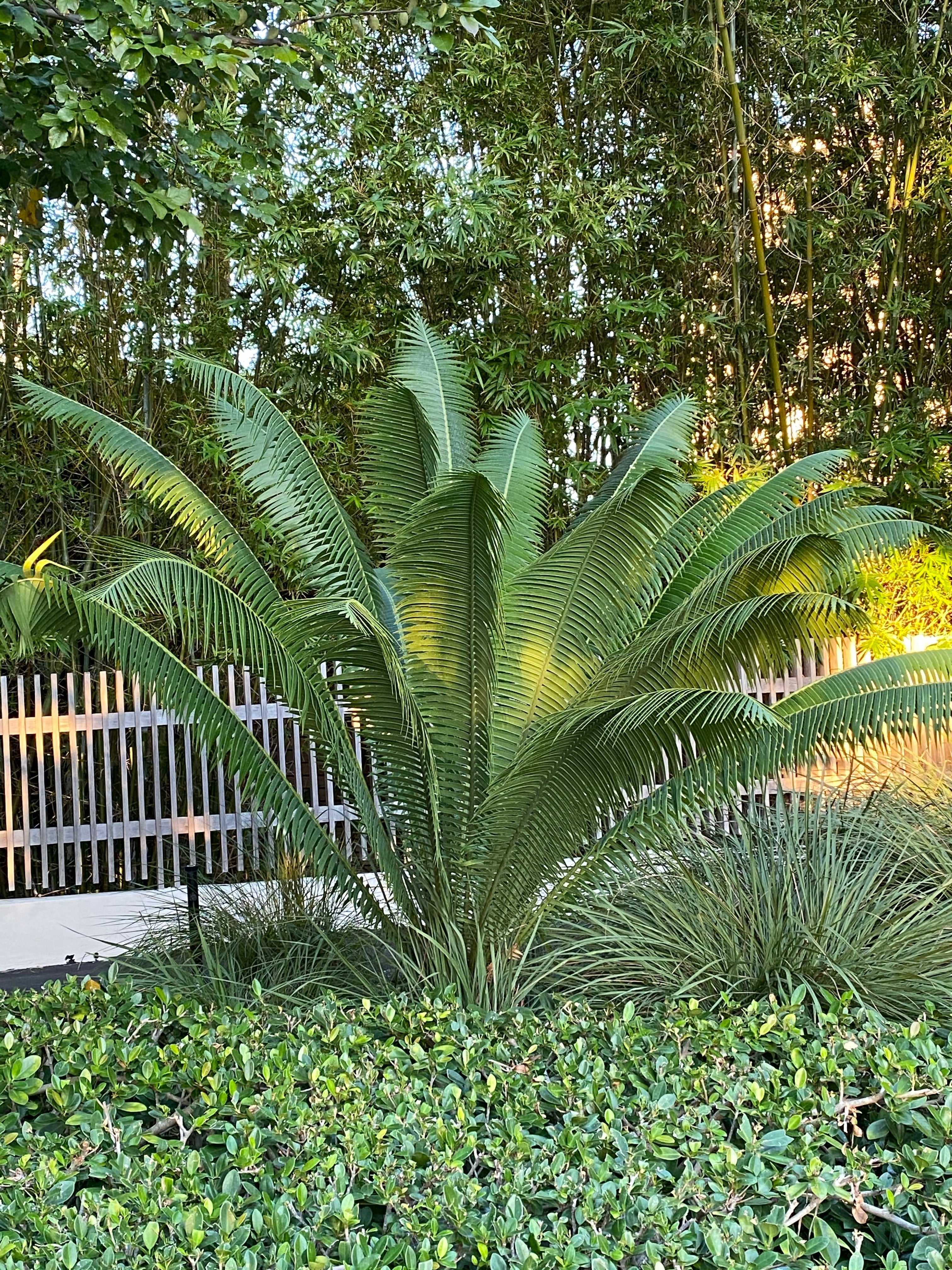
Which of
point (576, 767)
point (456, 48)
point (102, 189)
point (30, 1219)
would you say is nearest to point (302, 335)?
point (456, 48)

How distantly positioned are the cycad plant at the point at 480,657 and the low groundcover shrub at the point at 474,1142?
3.28 ft

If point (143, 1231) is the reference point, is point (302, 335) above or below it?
above

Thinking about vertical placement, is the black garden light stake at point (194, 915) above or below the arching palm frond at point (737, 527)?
below

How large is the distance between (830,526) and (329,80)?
17.0ft

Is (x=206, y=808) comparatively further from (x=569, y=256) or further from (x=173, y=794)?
(x=569, y=256)

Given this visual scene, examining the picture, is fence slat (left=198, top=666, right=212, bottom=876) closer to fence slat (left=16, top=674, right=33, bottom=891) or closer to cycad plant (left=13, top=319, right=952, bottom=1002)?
fence slat (left=16, top=674, right=33, bottom=891)

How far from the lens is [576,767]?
3.63m

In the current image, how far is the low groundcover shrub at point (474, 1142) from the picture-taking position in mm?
1699

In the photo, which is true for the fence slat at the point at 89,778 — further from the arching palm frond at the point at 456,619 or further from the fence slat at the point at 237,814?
the arching palm frond at the point at 456,619

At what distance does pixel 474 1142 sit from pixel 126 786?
548cm

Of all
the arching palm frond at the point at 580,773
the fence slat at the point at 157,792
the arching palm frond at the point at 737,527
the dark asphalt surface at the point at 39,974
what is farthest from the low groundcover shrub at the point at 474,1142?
the fence slat at the point at 157,792

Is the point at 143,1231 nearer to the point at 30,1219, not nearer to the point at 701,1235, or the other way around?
the point at 30,1219

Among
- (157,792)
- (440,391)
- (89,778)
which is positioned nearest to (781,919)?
(440,391)

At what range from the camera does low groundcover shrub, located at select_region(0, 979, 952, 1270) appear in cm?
170
